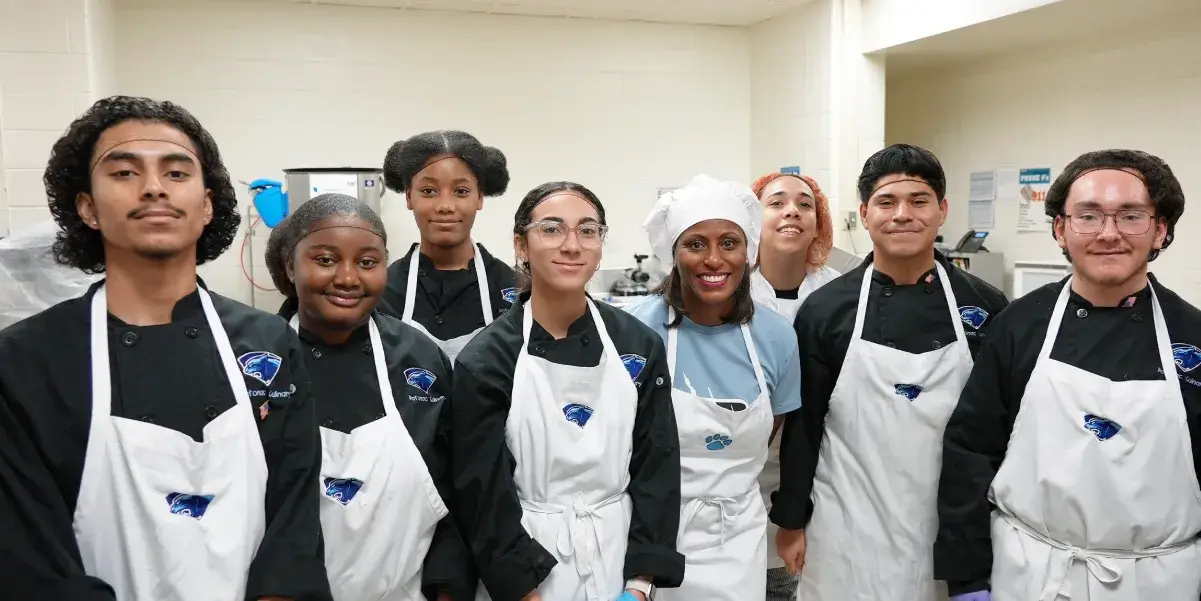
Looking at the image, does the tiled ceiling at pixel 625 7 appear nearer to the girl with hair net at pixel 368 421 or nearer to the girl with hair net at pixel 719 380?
the girl with hair net at pixel 719 380

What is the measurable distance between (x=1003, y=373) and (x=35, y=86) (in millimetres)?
3925

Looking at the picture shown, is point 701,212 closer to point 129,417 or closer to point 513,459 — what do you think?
point 513,459

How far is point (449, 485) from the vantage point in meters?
1.59

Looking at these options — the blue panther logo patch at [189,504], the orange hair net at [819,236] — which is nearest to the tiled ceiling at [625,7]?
the orange hair net at [819,236]

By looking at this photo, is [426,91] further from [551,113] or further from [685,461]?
[685,461]

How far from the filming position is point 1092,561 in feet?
5.15

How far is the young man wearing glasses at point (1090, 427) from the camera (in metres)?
1.55

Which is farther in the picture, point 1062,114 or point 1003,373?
point 1062,114

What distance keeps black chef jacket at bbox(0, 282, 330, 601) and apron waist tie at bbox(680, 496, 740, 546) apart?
31.5 inches

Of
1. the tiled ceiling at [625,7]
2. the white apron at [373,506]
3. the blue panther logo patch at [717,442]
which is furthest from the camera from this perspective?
the tiled ceiling at [625,7]

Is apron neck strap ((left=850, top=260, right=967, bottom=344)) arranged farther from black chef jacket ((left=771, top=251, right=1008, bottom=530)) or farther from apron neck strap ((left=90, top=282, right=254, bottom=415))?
apron neck strap ((left=90, top=282, right=254, bottom=415))

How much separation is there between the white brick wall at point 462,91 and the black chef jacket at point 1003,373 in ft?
11.9

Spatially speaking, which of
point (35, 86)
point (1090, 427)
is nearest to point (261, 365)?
point (1090, 427)

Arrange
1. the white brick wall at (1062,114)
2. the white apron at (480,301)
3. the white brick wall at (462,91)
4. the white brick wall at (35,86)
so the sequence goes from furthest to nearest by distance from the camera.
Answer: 1. the white brick wall at (462,91)
2. the white brick wall at (1062,114)
3. the white brick wall at (35,86)
4. the white apron at (480,301)
